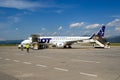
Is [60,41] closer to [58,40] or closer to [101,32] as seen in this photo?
[58,40]

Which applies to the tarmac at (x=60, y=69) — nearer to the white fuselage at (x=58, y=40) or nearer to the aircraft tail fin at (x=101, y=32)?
the white fuselage at (x=58, y=40)

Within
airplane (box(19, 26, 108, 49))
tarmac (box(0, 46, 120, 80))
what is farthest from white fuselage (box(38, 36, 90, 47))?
tarmac (box(0, 46, 120, 80))

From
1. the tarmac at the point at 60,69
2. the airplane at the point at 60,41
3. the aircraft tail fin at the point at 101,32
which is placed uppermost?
the aircraft tail fin at the point at 101,32

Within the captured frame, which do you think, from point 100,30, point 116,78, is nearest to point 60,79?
point 116,78

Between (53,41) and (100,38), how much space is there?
43.6ft

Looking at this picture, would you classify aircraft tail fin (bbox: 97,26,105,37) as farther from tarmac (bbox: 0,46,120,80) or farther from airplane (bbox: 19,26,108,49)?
tarmac (bbox: 0,46,120,80)

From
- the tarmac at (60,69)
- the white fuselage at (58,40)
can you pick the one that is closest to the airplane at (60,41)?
the white fuselage at (58,40)

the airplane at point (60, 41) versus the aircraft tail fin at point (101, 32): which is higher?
the aircraft tail fin at point (101, 32)

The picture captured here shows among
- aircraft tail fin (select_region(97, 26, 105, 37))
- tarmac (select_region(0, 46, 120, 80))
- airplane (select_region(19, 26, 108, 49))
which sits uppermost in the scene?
aircraft tail fin (select_region(97, 26, 105, 37))

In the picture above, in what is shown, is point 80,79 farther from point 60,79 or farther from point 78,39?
point 78,39

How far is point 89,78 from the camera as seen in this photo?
11.2 metres

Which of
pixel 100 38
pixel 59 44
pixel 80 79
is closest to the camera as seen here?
pixel 80 79

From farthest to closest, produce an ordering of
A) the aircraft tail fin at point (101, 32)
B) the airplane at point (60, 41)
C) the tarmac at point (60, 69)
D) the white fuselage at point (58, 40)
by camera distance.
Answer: the aircraft tail fin at point (101, 32), the white fuselage at point (58, 40), the airplane at point (60, 41), the tarmac at point (60, 69)

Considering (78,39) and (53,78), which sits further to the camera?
(78,39)
